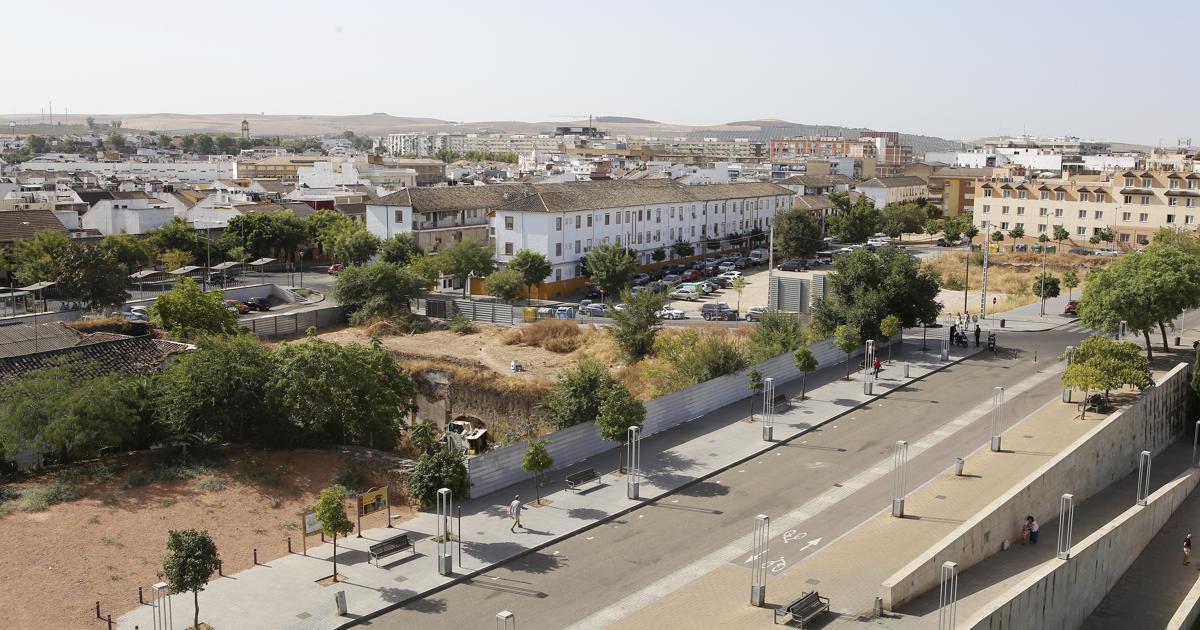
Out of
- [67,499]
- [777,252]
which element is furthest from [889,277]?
[777,252]

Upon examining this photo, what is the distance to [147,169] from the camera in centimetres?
13975

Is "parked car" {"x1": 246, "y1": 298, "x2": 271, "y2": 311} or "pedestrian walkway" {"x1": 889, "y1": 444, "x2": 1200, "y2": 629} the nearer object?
"pedestrian walkway" {"x1": 889, "y1": 444, "x2": 1200, "y2": 629}

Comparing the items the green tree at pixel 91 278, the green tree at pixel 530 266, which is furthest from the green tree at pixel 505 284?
the green tree at pixel 91 278

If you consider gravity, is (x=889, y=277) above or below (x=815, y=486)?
above

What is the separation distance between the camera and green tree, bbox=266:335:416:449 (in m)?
26.9

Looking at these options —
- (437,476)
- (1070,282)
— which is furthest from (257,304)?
(1070,282)

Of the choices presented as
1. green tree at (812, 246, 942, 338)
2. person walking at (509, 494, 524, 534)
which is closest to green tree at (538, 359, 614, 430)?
person walking at (509, 494, 524, 534)

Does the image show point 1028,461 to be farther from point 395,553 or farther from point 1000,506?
point 395,553

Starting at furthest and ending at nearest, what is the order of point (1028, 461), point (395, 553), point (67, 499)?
point (1028, 461), point (67, 499), point (395, 553)

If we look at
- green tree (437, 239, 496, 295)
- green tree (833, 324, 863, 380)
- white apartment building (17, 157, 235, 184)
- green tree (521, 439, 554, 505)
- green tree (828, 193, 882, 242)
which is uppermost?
white apartment building (17, 157, 235, 184)

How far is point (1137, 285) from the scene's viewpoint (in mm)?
38156

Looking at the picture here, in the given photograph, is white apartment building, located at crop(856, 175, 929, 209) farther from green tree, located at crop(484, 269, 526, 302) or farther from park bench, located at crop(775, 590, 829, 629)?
park bench, located at crop(775, 590, 829, 629)

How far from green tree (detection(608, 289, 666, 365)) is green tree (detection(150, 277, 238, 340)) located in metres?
16.2

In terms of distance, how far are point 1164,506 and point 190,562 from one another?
2727 cm
